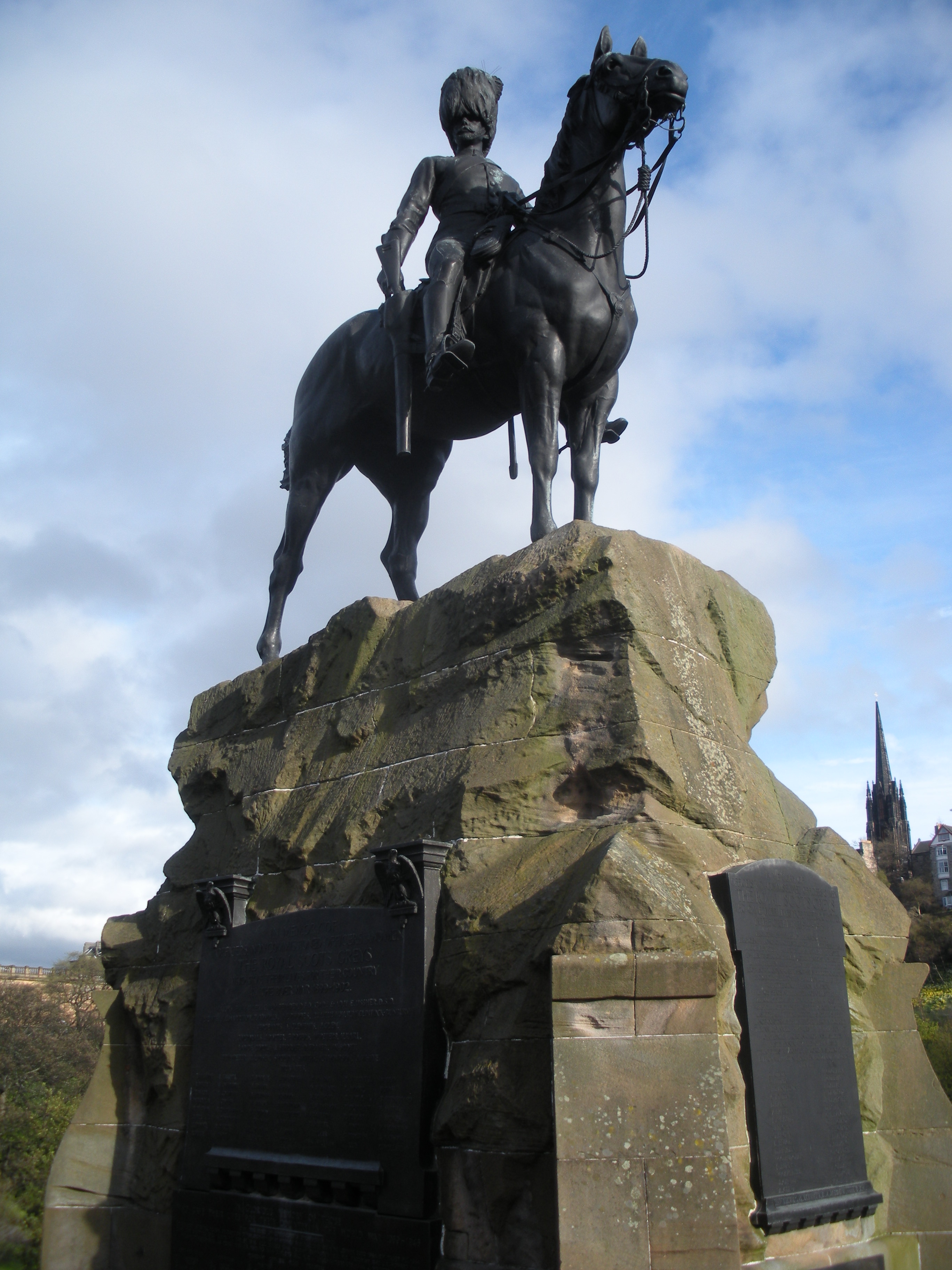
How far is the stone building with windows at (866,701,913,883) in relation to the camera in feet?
217

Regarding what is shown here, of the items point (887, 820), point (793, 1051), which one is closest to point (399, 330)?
point (793, 1051)

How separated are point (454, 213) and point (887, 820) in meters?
77.3

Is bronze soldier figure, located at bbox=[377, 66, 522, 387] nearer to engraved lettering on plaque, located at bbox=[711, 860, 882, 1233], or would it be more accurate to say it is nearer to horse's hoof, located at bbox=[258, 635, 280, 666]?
horse's hoof, located at bbox=[258, 635, 280, 666]

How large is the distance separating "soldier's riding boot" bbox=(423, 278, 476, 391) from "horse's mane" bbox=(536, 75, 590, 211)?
700mm

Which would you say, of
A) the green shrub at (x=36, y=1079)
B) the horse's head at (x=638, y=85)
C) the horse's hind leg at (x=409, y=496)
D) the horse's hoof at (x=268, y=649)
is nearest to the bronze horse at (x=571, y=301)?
the horse's head at (x=638, y=85)

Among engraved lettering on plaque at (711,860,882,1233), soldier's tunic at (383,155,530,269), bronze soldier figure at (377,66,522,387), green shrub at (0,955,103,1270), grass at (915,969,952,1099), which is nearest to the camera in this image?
engraved lettering on plaque at (711,860,882,1233)

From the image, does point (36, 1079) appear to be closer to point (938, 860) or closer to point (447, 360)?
point (447, 360)

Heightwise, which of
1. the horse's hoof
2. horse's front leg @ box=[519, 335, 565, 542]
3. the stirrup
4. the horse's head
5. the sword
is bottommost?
the horse's hoof

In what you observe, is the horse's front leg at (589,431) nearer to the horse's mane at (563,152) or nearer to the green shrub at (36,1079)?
the horse's mane at (563,152)

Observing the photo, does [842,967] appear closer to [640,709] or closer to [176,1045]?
[640,709]

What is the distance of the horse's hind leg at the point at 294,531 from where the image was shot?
8.38m

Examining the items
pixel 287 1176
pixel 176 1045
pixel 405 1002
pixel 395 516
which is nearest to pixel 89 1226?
pixel 176 1045

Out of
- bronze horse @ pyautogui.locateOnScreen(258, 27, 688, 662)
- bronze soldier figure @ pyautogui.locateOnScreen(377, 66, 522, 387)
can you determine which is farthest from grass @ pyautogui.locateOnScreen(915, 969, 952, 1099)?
bronze soldier figure @ pyautogui.locateOnScreen(377, 66, 522, 387)

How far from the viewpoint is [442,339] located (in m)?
6.51
